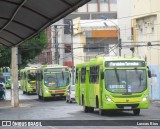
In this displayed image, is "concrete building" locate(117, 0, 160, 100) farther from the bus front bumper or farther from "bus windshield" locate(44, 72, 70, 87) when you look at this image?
the bus front bumper

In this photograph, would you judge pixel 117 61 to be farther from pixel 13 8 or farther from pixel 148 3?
pixel 148 3

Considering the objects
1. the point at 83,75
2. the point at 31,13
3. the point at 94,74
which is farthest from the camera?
the point at 83,75

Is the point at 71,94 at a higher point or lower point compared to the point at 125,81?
lower

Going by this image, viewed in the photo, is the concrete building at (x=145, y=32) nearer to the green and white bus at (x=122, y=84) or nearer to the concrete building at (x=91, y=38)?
the green and white bus at (x=122, y=84)

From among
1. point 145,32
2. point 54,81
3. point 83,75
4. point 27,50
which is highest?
point 145,32

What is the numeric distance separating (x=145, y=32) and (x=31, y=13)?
115 feet

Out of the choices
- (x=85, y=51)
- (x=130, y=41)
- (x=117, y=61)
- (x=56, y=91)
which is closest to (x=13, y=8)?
(x=117, y=61)

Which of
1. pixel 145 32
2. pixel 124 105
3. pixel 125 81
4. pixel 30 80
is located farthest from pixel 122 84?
pixel 30 80

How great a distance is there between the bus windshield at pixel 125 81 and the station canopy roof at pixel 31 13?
912 cm

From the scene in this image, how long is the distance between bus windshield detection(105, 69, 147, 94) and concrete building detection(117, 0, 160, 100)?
1660cm

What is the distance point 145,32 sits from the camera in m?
48.8

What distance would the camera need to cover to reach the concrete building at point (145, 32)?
45625 millimetres

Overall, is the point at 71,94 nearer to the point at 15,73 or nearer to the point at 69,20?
the point at 15,73

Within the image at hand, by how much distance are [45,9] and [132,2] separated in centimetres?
3888
